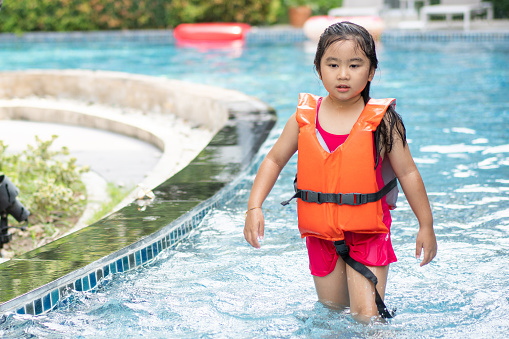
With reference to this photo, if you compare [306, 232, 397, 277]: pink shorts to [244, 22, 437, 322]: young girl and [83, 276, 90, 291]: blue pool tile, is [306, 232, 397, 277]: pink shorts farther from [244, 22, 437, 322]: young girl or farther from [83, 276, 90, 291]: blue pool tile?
[83, 276, 90, 291]: blue pool tile

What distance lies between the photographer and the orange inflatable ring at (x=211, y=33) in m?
16.8

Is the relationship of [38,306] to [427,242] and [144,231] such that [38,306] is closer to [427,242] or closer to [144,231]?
[144,231]

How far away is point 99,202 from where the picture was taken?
5.31 metres

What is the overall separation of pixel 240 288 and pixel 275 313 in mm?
353

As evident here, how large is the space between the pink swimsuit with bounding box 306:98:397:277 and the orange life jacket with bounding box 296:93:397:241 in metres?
0.07

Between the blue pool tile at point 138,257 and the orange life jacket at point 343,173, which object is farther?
the blue pool tile at point 138,257

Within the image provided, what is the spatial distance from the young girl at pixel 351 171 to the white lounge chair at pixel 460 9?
46.3ft

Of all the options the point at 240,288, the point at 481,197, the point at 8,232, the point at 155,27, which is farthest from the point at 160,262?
the point at 155,27

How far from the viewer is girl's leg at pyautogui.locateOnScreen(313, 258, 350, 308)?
285 centimetres

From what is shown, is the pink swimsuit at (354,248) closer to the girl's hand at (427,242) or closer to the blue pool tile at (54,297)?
the girl's hand at (427,242)

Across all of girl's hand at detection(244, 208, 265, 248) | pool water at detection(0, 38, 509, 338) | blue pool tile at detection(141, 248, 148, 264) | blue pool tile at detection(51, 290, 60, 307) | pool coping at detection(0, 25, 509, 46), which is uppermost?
pool coping at detection(0, 25, 509, 46)

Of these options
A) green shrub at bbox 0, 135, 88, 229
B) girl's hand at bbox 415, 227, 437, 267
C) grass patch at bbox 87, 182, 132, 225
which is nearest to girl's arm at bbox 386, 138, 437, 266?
girl's hand at bbox 415, 227, 437, 267

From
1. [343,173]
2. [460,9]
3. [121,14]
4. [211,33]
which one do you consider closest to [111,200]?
[343,173]

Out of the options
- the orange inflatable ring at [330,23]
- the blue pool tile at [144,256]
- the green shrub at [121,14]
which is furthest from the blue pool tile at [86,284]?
the green shrub at [121,14]
